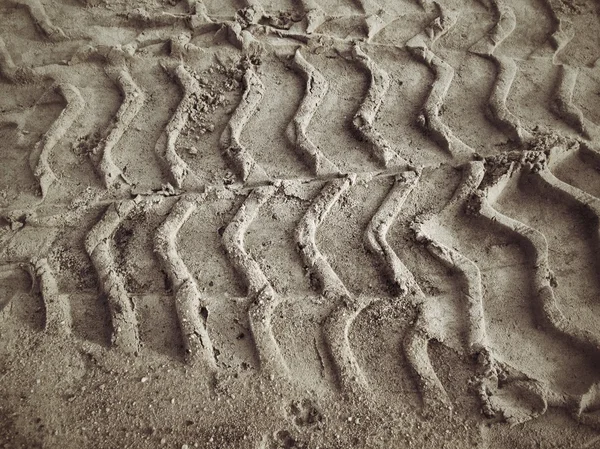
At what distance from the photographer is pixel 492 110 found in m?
1.89

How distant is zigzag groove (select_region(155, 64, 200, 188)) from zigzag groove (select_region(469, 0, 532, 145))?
3.93ft

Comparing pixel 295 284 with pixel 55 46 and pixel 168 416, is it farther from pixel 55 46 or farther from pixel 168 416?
pixel 55 46

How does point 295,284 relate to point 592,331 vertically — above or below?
below

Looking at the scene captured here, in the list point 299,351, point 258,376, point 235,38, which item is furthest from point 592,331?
point 235,38

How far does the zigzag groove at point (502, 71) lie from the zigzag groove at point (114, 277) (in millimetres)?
1415

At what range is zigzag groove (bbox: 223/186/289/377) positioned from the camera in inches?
53.9

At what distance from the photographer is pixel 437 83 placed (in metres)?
1.97

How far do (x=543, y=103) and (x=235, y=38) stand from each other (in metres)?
1.31

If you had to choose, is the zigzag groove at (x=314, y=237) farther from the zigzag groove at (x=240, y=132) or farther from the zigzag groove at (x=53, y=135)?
the zigzag groove at (x=53, y=135)

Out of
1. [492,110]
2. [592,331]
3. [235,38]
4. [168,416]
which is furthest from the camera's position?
[235,38]

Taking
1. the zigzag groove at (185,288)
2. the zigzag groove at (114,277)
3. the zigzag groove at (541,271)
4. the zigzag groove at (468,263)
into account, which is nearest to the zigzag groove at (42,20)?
the zigzag groove at (114,277)

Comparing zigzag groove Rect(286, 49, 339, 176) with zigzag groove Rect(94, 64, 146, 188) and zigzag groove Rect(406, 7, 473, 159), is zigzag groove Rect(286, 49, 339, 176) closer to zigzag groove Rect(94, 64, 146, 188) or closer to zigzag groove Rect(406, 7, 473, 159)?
zigzag groove Rect(406, 7, 473, 159)

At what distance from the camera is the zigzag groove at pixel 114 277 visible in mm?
1407

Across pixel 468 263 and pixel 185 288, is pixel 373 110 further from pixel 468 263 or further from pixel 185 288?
pixel 185 288
